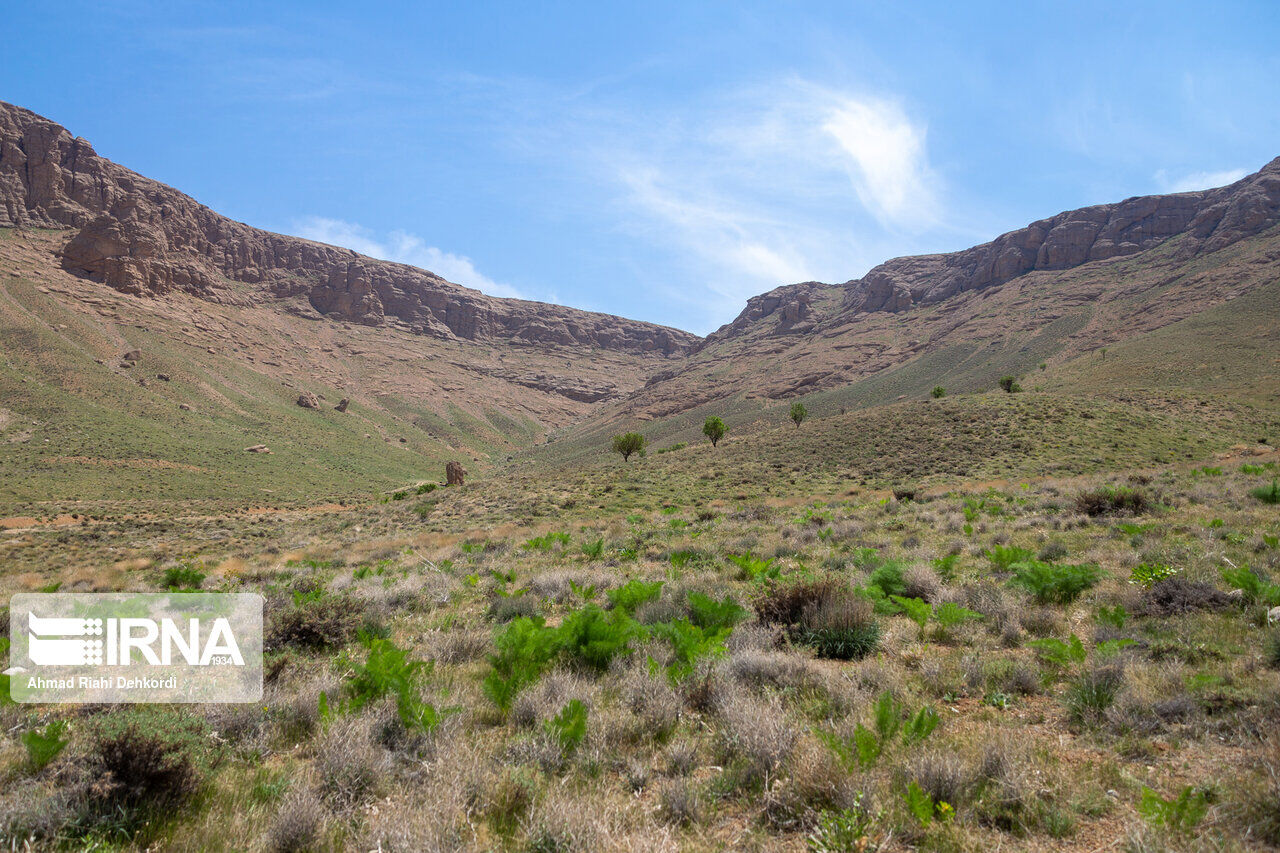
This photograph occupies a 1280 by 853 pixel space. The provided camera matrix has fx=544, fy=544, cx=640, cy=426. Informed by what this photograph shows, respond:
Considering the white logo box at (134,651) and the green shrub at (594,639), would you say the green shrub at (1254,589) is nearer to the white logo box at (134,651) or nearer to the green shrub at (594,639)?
the green shrub at (594,639)

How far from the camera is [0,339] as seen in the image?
6262 centimetres

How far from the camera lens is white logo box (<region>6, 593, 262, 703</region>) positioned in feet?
15.5

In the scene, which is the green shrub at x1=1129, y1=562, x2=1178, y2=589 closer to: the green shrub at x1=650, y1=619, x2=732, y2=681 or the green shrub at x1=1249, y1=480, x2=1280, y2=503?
the green shrub at x1=650, y1=619, x2=732, y2=681

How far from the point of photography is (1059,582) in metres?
6.55

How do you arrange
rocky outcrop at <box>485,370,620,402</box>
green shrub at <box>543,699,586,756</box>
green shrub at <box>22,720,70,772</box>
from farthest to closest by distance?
rocky outcrop at <box>485,370,620,402</box> < green shrub at <box>543,699,586,756</box> < green shrub at <box>22,720,70,772</box>

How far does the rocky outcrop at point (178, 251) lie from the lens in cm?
10227

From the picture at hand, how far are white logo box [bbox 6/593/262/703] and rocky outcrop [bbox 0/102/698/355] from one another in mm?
127656

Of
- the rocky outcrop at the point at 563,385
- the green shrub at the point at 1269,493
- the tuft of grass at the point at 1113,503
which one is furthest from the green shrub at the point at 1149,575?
the rocky outcrop at the point at 563,385

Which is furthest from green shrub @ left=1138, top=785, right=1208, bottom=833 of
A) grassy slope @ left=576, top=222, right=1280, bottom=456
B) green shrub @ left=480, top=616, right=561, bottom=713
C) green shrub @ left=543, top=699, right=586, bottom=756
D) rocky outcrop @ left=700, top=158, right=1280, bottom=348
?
rocky outcrop @ left=700, top=158, right=1280, bottom=348

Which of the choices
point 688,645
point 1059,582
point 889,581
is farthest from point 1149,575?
point 688,645

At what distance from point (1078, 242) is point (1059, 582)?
158 meters

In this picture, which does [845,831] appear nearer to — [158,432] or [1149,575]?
Answer: [1149,575]

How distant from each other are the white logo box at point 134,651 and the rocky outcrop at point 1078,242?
14045 centimetres

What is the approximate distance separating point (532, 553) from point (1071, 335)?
340 ft
